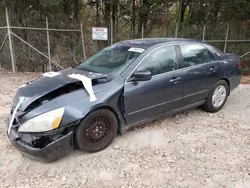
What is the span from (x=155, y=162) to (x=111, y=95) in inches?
42.5

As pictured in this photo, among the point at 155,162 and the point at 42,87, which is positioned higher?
the point at 42,87

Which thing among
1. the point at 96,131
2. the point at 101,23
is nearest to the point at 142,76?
the point at 96,131

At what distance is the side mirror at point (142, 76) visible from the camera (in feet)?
10.1

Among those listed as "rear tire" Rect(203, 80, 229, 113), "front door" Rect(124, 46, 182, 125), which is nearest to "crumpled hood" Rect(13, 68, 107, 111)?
"front door" Rect(124, 46, 182, 125)

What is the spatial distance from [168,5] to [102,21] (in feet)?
13.8

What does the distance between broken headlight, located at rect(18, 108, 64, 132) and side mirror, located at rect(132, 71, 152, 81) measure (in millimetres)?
1178

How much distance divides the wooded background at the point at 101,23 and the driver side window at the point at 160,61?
561 cm

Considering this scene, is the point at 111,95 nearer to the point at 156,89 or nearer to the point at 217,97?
the point at 156,89

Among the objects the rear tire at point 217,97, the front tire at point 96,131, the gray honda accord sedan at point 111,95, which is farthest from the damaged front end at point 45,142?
the rear tire at point 217,97

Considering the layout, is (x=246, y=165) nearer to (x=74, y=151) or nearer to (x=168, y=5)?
(x=74, y=151)

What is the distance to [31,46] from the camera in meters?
7.98

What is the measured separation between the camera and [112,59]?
3.62m

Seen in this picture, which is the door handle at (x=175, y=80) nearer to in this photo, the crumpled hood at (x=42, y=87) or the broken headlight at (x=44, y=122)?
the crumpled hood at (x=42, y=87)

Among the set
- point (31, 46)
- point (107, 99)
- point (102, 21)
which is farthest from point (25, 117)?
point (102, 21)
